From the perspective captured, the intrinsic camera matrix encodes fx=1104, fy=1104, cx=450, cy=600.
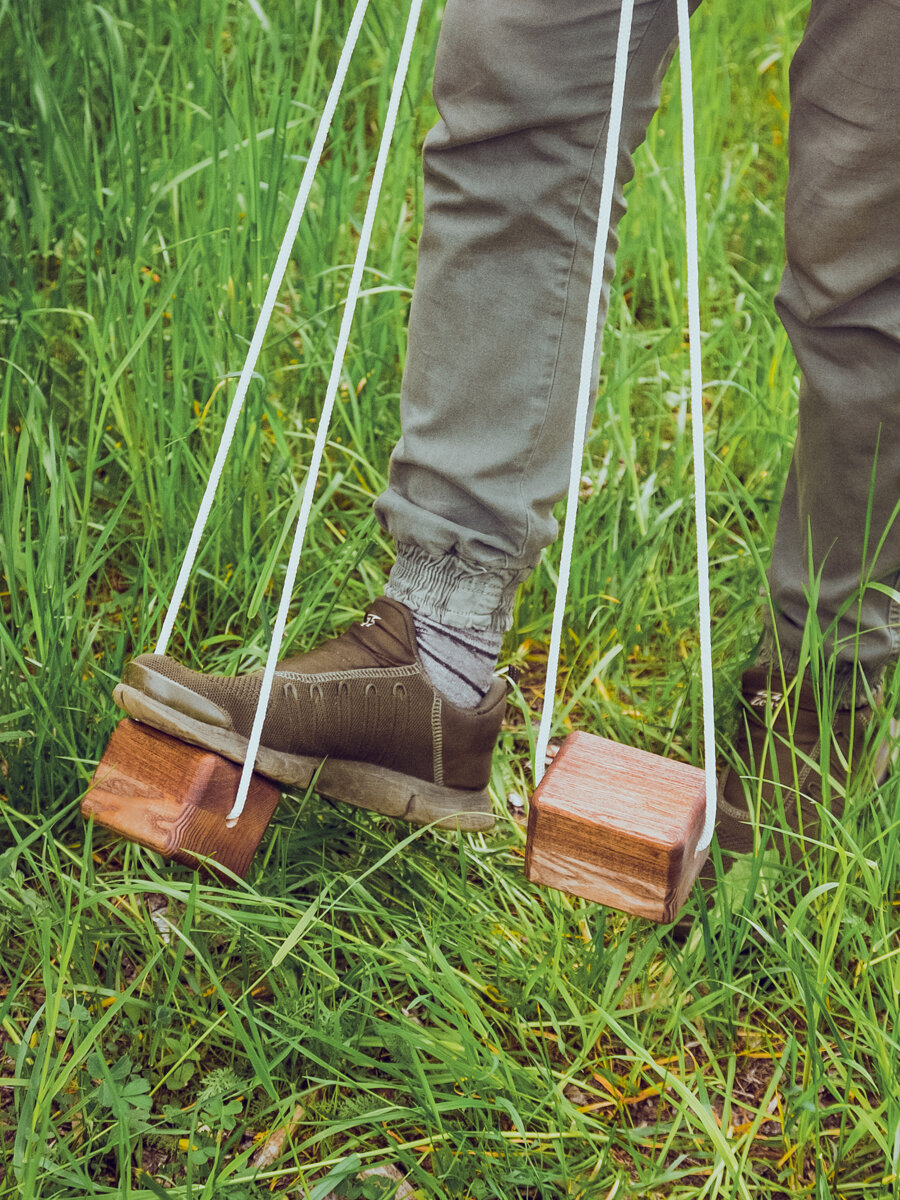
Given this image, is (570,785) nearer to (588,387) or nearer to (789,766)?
(588,387)

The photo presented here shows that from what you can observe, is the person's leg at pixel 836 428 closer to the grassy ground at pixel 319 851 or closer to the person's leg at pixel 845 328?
the person's leg at pixel 845 328

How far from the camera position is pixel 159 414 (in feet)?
4.72

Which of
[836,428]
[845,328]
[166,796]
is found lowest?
[166,796]

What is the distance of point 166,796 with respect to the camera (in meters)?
0.92

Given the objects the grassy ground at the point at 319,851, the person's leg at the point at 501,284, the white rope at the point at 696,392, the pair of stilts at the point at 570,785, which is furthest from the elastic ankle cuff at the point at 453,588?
the white rope at the point at 696,392

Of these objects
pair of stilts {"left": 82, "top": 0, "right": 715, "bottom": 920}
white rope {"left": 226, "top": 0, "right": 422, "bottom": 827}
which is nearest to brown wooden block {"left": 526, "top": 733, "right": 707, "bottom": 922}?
pair of stilts {"left": 82, "top": 0, "right": 715, "bottom": 920}

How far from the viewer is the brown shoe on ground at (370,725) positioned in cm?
100

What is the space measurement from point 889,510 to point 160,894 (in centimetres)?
87

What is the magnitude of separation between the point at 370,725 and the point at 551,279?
46 centimetres

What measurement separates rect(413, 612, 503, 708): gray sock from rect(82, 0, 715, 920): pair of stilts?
0.25m

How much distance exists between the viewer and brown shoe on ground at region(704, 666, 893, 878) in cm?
120

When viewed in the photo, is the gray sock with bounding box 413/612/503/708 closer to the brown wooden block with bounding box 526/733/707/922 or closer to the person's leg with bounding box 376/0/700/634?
the person's leg with bounding box 376/0/700/634

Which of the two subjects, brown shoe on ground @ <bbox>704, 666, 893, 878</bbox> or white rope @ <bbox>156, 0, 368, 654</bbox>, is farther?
brown shoe on ground @ <bbox>704, 666, 893, 878</bbox>

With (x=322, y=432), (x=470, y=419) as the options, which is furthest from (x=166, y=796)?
(x=470, y=419)
